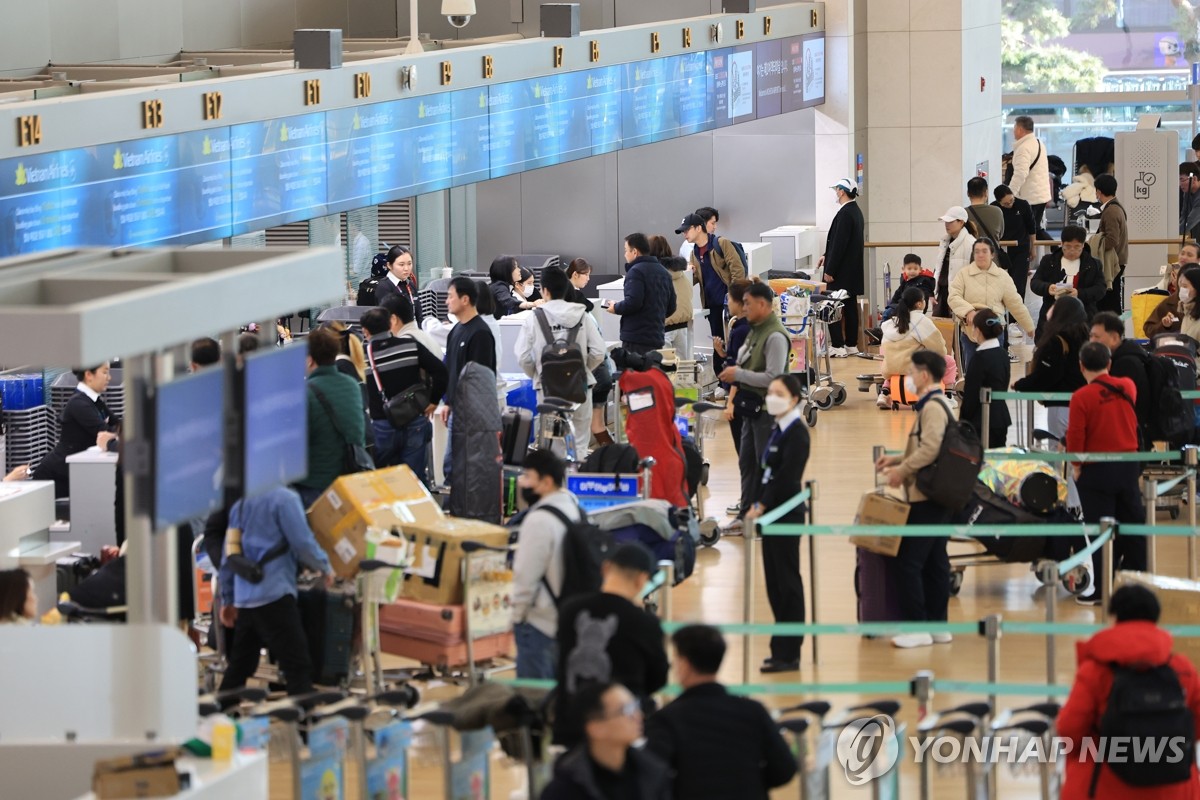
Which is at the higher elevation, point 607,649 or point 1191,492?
point 607,649

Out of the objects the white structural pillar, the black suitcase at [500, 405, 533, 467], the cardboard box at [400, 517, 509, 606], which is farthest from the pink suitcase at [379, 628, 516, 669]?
the white structural pillar

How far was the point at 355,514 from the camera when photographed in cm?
807

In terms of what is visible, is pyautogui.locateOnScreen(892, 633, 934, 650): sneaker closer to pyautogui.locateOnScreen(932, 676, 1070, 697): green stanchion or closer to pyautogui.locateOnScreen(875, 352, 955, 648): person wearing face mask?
pyautogui.locateOnScreen(875, 352, 955, 648): person wearing face mask

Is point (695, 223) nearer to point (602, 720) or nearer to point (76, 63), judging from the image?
point (76, 63)

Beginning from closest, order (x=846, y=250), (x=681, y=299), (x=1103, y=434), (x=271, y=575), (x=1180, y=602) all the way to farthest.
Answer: (x=271, y=575), (x=1180, y=602), (x=1103, y=434), (x=681, y=299), (x=846, y=250)

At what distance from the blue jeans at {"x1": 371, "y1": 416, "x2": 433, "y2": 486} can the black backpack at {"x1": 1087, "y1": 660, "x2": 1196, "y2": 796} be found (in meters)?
A: 5.80

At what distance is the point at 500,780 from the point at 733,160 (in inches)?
516

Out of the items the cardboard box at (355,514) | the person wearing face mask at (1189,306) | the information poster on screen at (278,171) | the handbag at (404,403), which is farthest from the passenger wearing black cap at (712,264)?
the cardboard box at (355,514)

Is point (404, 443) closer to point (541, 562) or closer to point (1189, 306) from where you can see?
point (541, 562)

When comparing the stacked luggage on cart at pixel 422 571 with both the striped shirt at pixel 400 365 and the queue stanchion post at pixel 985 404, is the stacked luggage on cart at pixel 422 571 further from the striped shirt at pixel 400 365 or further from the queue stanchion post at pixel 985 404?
the queue stanchion post at pixel 985 404

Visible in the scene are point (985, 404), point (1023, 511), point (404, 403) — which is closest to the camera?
point (1023, 511)

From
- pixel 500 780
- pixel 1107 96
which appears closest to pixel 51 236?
pixel 500 780

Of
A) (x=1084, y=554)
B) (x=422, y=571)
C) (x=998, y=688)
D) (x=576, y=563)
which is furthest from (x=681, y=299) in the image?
(x=998, y=688)

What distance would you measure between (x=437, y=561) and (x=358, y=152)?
4.40 meters
